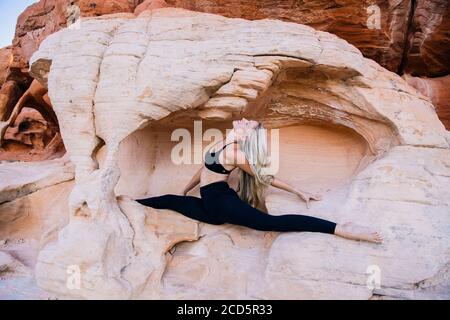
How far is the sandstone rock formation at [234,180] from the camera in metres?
2.29

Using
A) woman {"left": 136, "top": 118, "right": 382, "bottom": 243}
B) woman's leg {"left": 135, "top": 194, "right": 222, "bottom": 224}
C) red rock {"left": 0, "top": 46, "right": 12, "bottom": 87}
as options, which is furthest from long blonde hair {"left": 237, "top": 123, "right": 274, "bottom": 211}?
red rock {"left": 0, "top": 46, "right": 12, "bottom": 87}

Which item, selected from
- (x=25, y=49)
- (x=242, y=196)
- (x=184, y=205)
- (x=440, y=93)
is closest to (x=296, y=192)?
(x=242, y=196)

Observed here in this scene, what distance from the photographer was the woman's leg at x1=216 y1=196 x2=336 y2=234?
2477 mm

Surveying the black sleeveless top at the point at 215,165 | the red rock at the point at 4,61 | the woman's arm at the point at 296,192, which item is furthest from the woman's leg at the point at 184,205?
the red rock at the point at 4,61

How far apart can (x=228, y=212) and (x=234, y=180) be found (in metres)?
0.67

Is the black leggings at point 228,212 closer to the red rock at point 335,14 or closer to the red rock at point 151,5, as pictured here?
the red rock at point 151,5

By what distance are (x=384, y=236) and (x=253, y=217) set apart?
0.86 m

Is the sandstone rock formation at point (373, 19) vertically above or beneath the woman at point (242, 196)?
above

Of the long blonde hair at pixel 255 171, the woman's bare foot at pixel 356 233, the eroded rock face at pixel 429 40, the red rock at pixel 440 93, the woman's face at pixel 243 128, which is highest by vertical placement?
the eroded rock face at pixel 429 40

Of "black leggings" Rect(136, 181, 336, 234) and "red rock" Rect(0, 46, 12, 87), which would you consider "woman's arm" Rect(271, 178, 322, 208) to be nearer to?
"black leggings" Rect(136, 181, 336, 234)

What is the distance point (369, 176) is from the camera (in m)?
2.78

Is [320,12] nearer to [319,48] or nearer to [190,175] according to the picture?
[319,48]
